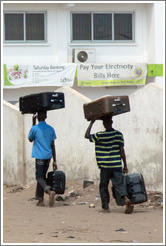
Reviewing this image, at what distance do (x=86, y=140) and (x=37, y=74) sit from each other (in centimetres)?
1010

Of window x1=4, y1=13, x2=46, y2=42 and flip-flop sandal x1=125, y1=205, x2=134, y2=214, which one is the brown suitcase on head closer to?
flip-flop sandal x1=125, y1=205, x2=134, y2=214

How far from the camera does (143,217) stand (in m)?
8.70

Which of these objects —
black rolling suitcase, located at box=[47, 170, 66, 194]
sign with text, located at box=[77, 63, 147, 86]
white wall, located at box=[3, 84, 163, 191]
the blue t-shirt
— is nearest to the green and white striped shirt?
the blue t-shirt

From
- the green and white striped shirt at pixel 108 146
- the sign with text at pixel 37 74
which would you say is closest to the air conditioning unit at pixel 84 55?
the sign with text at pixel 37 74

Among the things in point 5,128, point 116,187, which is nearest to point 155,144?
point 116,187

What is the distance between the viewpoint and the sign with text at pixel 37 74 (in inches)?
857

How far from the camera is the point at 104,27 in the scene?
23.0 metres

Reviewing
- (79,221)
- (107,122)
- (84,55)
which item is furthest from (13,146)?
(84,55)

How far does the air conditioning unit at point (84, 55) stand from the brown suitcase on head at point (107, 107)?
12908 millimetres

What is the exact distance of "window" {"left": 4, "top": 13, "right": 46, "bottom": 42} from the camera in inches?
887

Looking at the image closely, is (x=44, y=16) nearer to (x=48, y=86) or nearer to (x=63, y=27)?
(x=63, y=27)

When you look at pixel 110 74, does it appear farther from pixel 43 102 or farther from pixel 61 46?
pixel 43 102

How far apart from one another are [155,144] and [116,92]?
11.8m

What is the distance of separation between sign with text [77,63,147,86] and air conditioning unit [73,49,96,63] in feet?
0.58
